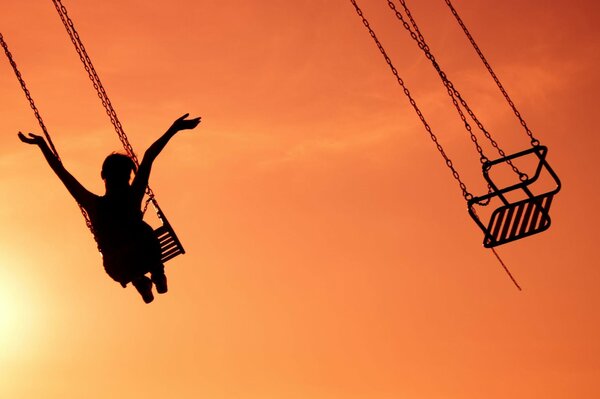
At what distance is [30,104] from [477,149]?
4166 mm

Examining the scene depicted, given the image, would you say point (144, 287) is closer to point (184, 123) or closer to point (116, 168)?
point (116, 168)

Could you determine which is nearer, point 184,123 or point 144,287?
point 184,123

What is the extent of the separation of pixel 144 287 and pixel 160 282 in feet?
0.52

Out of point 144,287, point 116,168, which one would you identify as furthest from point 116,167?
point 144,287

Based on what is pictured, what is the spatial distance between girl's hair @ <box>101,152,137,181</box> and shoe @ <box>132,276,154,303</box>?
37.5 inches

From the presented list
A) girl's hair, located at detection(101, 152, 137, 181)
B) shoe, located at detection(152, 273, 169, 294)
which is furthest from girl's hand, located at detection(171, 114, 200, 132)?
shoe, located at detection(152, 273, 169, 294)

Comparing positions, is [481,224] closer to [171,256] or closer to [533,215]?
[533,215]

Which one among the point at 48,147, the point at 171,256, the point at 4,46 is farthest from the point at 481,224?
the point at 4,46

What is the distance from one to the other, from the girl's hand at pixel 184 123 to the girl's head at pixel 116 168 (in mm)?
534

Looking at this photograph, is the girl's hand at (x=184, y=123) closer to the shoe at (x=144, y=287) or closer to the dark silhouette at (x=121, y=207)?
the dark silhouette at (x=121, y=207)

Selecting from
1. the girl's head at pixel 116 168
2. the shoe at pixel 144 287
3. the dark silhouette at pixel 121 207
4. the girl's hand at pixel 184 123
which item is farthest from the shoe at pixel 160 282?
the girl's hand at pixel 184 123

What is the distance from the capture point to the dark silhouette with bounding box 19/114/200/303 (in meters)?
6.77

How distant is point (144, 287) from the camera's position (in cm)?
721

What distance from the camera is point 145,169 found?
6.79 meters
